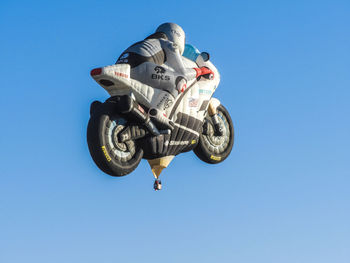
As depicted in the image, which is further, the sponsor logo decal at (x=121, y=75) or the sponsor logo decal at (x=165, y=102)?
the sponsor logo decal at (x=165, y=102)

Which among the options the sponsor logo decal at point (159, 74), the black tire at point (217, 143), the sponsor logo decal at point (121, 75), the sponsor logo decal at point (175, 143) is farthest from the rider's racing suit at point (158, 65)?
the black tire at point (217, 143)

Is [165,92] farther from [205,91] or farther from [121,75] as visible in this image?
[205,91]

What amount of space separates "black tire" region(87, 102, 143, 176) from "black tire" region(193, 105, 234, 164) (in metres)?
3.97

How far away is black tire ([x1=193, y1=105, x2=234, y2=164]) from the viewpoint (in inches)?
981

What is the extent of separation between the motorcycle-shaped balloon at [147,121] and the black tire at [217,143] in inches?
1.4

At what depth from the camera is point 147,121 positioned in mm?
21469

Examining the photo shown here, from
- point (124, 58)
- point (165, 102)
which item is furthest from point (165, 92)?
point (124, 58)

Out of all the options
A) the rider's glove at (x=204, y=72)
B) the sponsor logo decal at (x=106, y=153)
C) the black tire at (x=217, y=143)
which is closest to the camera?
the sponsor logo decal at (x=106, y=153)

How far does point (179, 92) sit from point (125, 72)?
190 cm

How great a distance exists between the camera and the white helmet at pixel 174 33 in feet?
78.0

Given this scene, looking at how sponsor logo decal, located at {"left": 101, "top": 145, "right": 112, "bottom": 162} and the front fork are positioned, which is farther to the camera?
the front fork

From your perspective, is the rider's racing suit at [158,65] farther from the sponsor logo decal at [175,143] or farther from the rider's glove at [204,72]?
the sponsor logo decal at [175,143]

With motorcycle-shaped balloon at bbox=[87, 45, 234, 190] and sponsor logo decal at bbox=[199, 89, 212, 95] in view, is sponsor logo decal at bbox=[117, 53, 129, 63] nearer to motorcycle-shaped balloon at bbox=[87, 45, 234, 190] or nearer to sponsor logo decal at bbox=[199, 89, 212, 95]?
motorcycle-shaped balloon at bbox=[87, 45, 234, 190]

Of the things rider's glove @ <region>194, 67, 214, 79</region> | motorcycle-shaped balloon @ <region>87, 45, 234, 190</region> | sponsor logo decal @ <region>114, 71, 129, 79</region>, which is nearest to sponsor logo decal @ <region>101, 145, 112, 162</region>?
motorcycle-shaped balloon @ <region>87, 45, 234, 190</region>
